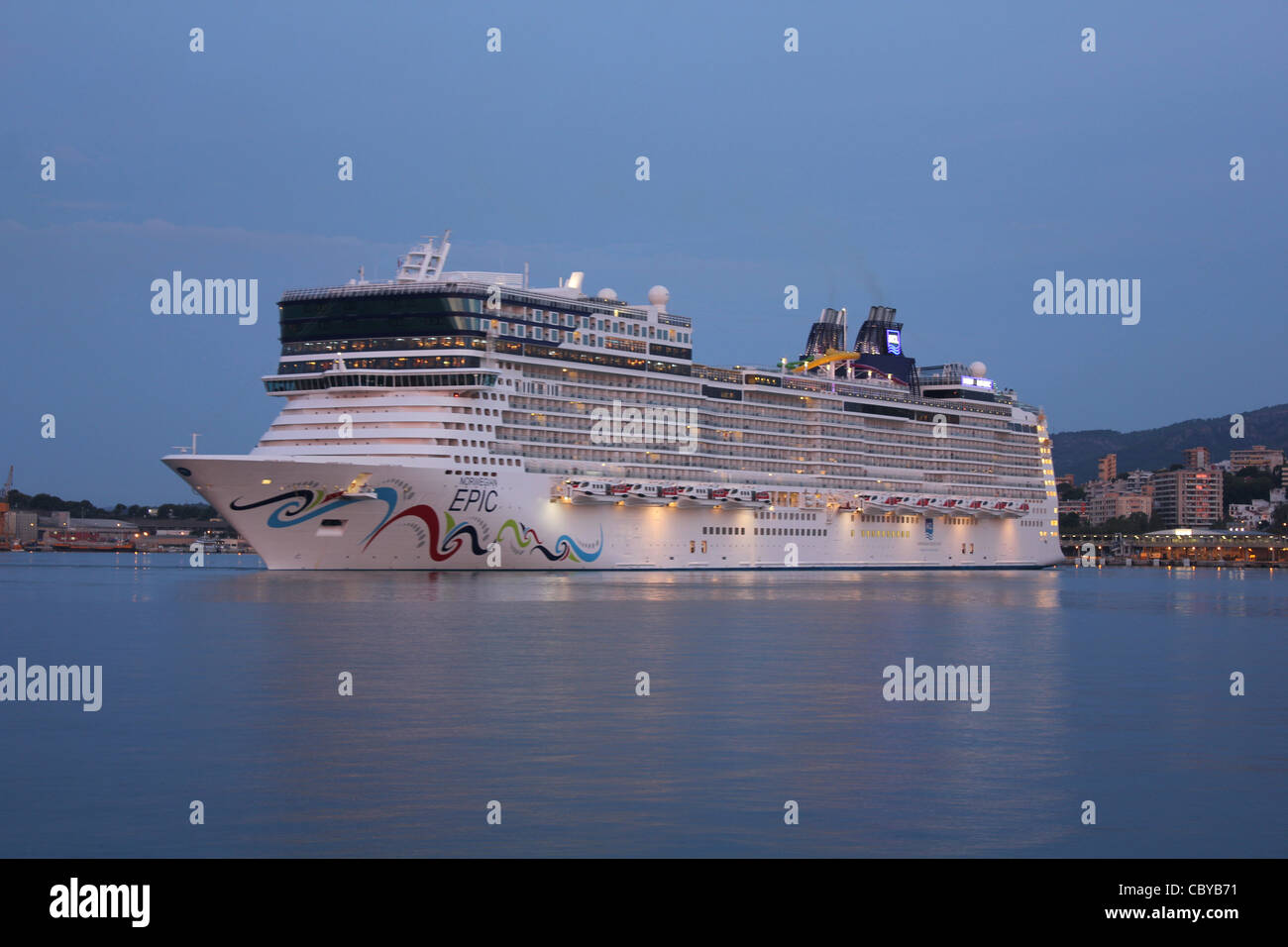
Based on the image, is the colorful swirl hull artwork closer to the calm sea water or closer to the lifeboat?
the calm sea water

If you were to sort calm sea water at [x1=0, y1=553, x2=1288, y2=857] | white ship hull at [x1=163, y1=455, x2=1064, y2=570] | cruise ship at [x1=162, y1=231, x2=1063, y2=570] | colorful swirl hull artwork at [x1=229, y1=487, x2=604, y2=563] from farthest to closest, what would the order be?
cruise ship at [x1=162, y1=231, x2=1063, y2=570]
colorful swirl hull artwork at [x1=229, y1=487, x2=604, y2=563]
white ship hull at [x1=163, y1=455, x2=1064, y2=570]
calm sea water at [x1=0, y1=553, x2=1288, y2=857]

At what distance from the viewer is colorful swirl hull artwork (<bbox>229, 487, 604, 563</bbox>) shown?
7138 centimetres

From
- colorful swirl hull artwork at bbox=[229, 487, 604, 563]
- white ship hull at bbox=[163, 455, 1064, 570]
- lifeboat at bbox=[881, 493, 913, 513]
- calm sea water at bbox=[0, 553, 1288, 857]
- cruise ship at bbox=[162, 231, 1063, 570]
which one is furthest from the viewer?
lifeboat at bbox=[881, 493, 913, 513]

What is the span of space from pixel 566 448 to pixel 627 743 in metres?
65.2

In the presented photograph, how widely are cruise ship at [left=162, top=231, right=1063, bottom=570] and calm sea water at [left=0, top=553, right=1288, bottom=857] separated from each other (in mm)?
26772

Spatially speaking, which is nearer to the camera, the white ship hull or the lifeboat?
the white ship hull

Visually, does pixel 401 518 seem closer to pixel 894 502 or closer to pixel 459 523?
pixel 459 523

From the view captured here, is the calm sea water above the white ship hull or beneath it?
beneath

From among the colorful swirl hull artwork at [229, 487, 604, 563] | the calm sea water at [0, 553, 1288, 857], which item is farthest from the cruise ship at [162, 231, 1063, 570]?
the calm sea water at [0, 553, 1288, 857]

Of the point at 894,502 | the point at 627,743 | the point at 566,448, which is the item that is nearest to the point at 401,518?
the point at 566,448

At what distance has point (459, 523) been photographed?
76625 millimetres
